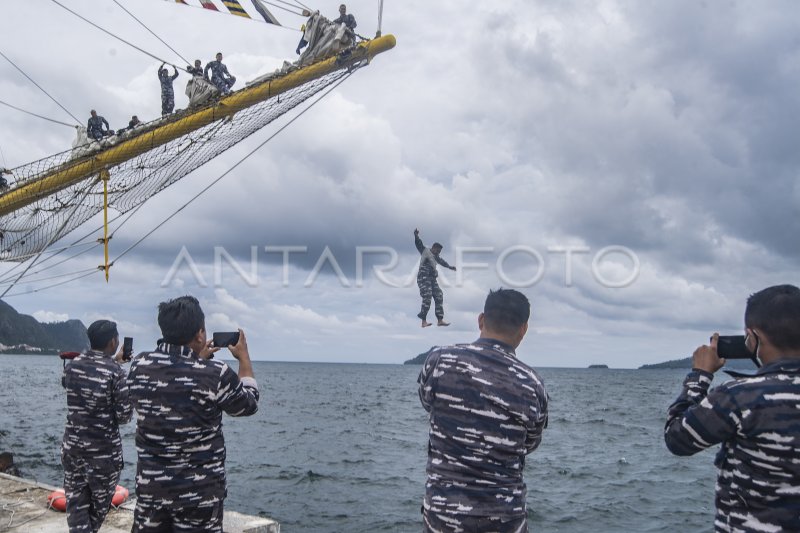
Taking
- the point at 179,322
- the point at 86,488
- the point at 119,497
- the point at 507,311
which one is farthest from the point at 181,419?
the point at 119,497

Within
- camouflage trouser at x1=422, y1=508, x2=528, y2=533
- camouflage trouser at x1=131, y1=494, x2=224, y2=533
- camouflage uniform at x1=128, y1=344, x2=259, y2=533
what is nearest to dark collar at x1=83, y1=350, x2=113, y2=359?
camouflage uniform at x1=128, y1=344, x2=259, y2=533

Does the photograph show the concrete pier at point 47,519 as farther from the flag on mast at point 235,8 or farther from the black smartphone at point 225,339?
the flag on mast at point 235,8

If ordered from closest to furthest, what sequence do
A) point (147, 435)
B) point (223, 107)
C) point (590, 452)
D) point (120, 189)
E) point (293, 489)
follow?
1. point (147, 435)
2. point (223, 107)
3. point (120, 189)
4. point (293, 489)
5. point (590, 452)

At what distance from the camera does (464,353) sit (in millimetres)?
4062

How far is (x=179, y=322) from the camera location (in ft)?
14.5

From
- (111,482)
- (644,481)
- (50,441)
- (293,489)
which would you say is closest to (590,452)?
(644,481)

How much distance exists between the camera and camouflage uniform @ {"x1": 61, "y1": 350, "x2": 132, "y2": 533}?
6191mm

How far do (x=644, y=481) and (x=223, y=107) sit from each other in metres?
23.6

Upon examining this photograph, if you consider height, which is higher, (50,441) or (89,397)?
(89,397)

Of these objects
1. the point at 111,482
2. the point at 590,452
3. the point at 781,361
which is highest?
the point at 781,361

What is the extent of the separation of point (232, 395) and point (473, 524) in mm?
1804

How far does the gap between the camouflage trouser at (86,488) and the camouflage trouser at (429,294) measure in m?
4.44

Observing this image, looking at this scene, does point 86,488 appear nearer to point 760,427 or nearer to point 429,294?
point 429,294

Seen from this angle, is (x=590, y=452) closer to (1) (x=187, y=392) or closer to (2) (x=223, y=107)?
(2) (x=223, y=107)
